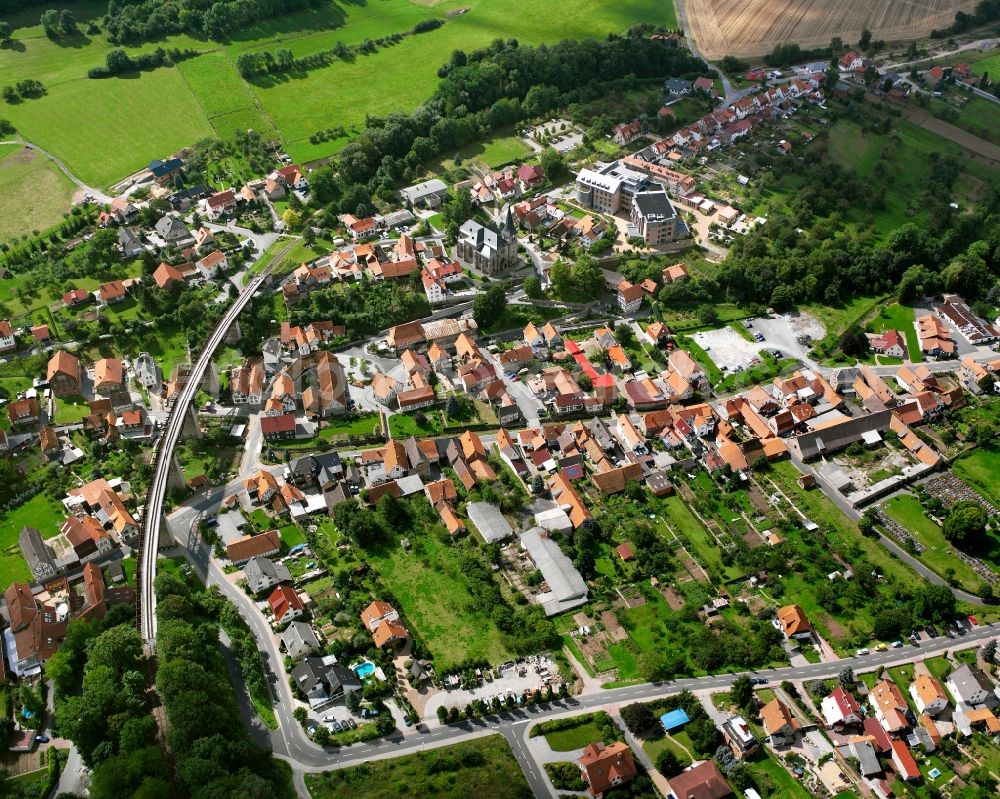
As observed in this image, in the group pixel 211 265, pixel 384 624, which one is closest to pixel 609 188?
pixel 211 265

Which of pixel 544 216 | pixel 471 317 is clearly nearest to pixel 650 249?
pixel 544 216

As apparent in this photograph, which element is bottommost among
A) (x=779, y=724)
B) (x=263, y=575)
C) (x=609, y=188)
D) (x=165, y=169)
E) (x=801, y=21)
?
(x=779, y=724)

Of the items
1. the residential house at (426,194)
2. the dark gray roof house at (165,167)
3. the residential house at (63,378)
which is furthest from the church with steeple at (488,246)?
the dark gray roof house at (165,167)

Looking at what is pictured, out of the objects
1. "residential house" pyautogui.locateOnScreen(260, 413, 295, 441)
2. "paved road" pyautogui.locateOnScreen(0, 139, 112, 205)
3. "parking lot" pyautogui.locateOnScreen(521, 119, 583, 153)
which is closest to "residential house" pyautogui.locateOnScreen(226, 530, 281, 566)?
"residential house" pyautogui.locateOnScreen(260, 413, 295, 441)

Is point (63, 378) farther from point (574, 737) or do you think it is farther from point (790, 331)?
point (790, 331)

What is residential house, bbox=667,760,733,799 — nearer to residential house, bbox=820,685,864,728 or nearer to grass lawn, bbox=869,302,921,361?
residential house, bbox=820,685,864,728

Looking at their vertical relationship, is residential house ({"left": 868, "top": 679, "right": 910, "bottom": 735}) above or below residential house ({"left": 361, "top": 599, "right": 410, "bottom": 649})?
below
